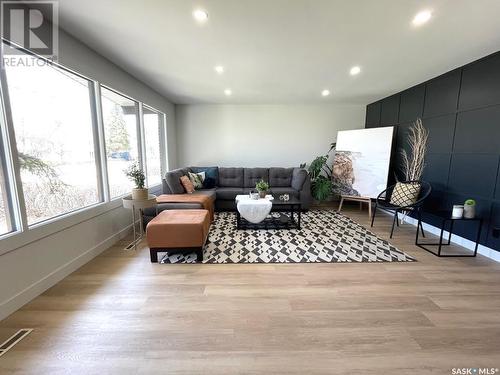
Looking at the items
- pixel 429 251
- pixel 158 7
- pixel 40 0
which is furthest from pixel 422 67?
pixel 40 0

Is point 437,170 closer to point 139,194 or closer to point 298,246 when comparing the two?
point 298,246

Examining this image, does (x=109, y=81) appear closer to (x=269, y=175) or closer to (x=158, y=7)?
(x=158, y=7)

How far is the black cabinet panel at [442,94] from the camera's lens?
3107 millimetres

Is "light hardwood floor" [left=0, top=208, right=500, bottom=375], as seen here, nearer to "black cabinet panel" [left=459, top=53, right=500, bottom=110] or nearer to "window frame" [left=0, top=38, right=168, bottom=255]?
"window frame" [left=0, top=38, right=168, bottom=255]

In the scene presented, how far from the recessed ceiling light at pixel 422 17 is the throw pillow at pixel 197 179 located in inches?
156

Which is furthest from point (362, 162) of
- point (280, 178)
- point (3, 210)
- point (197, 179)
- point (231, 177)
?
point (3, 210)

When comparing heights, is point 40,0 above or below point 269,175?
above

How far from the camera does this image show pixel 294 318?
5.43 feet

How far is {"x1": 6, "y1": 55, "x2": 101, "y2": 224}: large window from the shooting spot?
1.88 m

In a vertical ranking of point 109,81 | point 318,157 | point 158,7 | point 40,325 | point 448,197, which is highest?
point 158,7

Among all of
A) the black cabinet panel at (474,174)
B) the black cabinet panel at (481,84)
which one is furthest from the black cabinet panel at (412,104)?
the black cabinet panel at (474,174)

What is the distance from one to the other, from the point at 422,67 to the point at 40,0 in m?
4.25

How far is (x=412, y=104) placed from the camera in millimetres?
3932

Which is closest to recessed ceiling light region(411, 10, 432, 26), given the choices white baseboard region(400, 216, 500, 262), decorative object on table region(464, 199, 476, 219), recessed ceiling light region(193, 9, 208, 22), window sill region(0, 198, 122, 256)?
recessed ceiling light region(193, 9, 208, 22)
